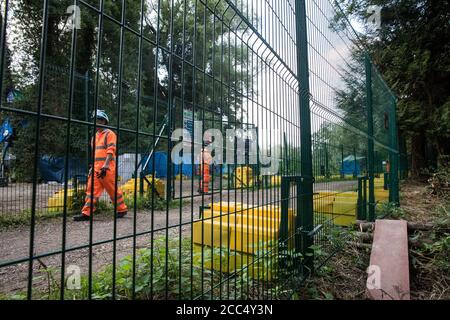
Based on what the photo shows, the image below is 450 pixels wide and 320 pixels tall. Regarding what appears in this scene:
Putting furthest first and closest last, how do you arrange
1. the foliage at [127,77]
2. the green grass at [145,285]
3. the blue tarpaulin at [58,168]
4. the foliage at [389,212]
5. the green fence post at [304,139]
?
the foliage at [389,212] < the blue tarpaulin at [58,168] < the green fence post at [304,139] < the green grass at [145,285] < the foliage at [127,77]

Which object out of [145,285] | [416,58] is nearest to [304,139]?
[145,285]

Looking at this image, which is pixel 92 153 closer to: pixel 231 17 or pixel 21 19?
pixel 231 17

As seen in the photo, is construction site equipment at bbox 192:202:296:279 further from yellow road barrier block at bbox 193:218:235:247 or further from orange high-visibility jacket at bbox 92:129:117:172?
orange high-visibility jacket at bbox 92:129:117:172

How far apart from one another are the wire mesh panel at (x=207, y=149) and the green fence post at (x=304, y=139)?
1 centimetres

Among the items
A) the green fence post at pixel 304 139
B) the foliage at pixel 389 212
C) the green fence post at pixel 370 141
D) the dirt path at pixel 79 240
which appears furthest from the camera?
the foliage at pixel 389 212

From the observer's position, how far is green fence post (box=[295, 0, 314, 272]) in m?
2.94

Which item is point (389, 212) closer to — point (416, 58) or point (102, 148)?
point (102, 148)

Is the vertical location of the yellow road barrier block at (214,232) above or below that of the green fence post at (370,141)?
below

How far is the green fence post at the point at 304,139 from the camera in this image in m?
2.94

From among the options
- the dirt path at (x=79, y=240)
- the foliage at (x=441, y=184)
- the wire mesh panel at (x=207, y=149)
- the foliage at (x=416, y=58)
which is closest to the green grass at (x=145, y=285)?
the wire mesh panel at (x=207, y=149)

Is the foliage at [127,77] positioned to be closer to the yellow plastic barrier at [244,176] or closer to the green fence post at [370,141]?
the yellow plastic barrier at [244,176]

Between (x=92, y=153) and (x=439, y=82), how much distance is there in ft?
46.5

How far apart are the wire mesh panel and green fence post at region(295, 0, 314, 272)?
14 millimetres
